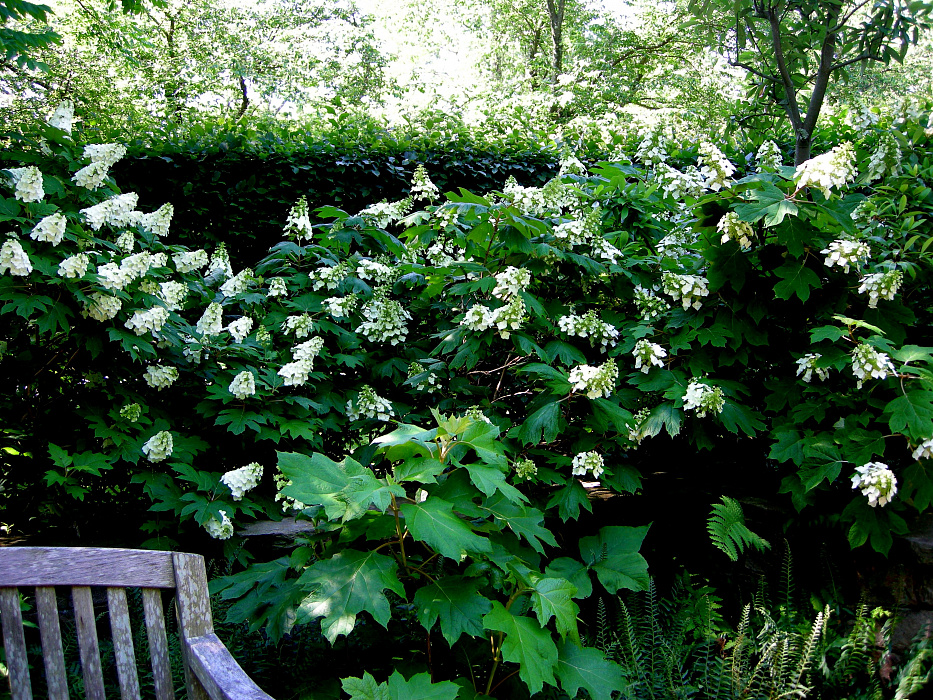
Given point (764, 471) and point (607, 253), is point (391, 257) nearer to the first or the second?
point (607, 253)

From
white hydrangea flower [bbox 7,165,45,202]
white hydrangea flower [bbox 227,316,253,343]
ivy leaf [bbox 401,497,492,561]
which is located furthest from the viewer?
white hydrangea flower [bbox 227,316,253,343]

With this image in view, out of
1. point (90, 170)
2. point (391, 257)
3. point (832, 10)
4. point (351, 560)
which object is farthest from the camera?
point (391, 257)

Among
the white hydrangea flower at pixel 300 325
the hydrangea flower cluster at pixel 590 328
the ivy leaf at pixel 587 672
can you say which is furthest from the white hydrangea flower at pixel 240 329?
the ivy leaf at pixel 587 672

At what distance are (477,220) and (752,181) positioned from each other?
51.7 inches


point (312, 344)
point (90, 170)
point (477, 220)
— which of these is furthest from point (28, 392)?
point (477, 220)

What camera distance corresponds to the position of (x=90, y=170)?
140 inches

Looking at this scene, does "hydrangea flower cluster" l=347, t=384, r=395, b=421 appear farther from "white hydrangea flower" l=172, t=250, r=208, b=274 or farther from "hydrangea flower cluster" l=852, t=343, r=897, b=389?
"hydrangea flower cluster" l=852, t=343, r=897, b=389

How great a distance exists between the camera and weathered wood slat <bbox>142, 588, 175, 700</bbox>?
170 centimetres

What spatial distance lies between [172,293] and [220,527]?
126 cm

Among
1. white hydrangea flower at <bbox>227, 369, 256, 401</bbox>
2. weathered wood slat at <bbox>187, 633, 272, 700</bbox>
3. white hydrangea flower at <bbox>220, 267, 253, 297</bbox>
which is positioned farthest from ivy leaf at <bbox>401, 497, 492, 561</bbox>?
white hydrangea flower at <bbox>220, 267, 253, 297</bbox>

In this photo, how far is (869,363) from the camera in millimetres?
2818

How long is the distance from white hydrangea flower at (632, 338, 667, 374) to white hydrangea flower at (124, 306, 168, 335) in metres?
2.23

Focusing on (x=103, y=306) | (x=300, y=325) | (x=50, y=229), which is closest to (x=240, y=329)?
(x=300, y=325)

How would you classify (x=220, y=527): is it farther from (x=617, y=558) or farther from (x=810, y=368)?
(x=810, y=368)
